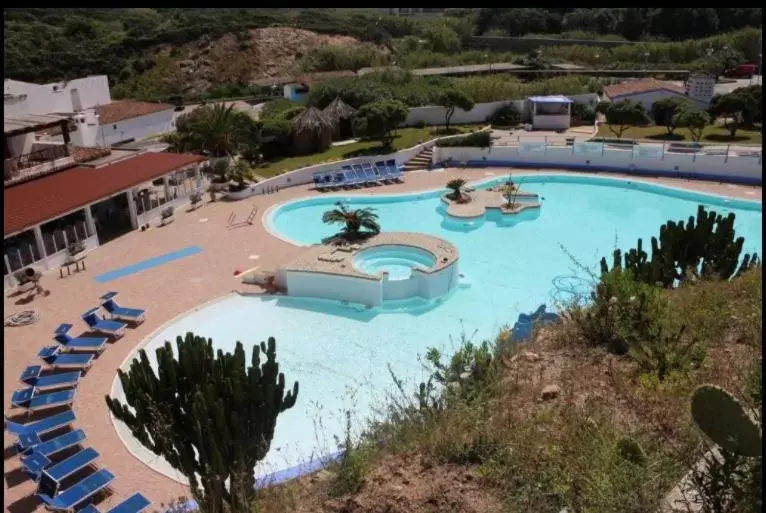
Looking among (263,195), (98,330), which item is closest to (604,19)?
(263,195)

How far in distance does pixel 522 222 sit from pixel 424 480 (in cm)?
1924

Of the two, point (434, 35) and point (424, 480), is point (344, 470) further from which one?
point (434, 35)

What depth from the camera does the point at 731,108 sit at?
A: 109 feet

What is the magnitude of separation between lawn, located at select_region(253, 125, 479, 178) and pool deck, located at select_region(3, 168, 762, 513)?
2358 millimetres

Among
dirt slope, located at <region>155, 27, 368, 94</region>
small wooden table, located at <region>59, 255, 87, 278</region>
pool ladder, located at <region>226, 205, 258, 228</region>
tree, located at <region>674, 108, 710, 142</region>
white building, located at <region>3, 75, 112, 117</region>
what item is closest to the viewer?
small wooden table, located at <region>59, 255, 87, 278</region>

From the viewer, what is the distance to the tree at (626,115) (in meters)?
33.3

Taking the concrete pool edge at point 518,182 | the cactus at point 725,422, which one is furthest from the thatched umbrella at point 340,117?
the cactus at point 725,422

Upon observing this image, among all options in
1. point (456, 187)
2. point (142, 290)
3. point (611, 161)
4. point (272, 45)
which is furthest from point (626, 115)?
point (272, 45)

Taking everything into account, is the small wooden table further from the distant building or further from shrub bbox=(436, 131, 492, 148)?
the distant building

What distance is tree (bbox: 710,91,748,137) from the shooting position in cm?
3275

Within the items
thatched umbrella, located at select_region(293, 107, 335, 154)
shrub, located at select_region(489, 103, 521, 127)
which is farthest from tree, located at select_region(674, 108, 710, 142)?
thatched umbrella, located at select_region(293, 107, 335, 154)
